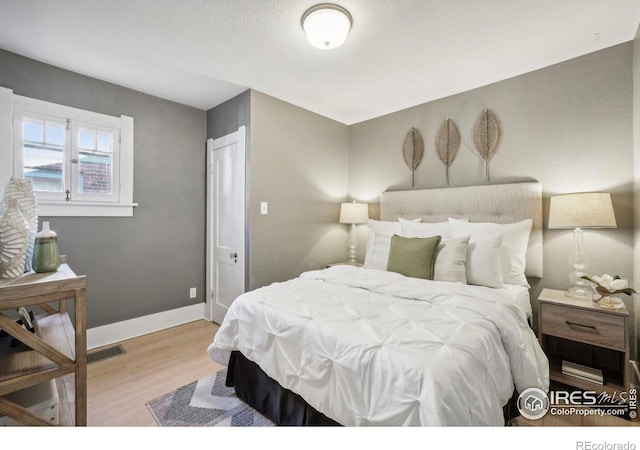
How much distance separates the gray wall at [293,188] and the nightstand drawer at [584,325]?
7.27 ft

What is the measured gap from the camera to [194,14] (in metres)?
1.78

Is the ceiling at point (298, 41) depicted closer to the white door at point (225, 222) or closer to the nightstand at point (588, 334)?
the white door at point (225, 222)

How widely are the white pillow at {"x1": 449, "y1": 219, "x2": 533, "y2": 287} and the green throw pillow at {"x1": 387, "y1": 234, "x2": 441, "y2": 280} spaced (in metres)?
0.37

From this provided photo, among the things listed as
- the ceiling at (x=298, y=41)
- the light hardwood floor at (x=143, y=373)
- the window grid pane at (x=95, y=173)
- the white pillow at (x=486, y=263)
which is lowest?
the light hardwood floor at (x=143, y=373)

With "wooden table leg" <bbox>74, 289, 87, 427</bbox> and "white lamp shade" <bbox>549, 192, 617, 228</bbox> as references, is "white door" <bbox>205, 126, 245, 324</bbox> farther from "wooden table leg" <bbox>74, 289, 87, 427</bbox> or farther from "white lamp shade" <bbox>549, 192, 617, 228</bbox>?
"white lamp shade" <bbox>549, 192, 617, 228</bbox>

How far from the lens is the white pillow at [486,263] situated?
2121 millimetres

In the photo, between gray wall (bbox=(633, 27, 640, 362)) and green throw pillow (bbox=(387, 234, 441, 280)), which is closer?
gray wall (bbox=(633, 27, 640, 362))

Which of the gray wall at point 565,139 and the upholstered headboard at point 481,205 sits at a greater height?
the gray wall at point 565,139

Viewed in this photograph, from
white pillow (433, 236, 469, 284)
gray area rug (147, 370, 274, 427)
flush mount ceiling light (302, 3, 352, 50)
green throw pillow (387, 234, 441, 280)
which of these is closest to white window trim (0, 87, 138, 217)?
gray area rug (147, 370, 274, 427)

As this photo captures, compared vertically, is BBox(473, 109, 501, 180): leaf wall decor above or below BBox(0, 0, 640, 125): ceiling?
below

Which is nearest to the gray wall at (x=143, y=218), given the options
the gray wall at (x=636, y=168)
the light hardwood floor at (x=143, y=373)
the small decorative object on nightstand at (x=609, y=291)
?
the light hardwood floor at (x=143, y=373)

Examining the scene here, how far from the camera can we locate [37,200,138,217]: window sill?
235 centimetres
